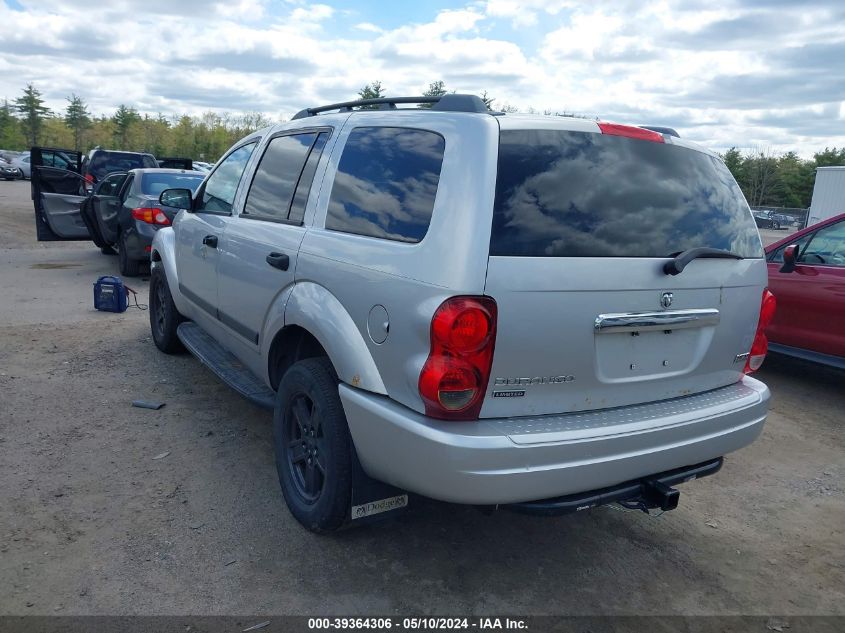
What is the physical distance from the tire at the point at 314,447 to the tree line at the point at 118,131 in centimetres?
6585

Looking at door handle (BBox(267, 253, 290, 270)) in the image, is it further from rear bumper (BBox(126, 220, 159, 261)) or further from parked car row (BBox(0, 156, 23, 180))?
parked car row (BBox(0, 156, 23, 180))

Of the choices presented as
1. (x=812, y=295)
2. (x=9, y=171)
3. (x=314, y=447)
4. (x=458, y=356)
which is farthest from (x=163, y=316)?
(x=9, y=171)

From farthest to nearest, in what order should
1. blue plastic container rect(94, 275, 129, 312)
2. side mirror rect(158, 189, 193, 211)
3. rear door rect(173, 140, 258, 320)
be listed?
blue plastic container rect(94, 275, 129, 312) < side mirror rect(158, 189, 193, 211) < rear door rect(173, 140, 258, 320)

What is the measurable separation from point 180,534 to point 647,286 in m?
2.48

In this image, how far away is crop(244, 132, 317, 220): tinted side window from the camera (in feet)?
12.5

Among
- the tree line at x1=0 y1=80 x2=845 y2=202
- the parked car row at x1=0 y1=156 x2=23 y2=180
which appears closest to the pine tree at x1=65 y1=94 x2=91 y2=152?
the tree line at x1=0 y1=80 x2=845 y2=202

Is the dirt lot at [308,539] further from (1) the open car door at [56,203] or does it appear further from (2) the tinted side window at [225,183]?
(1) the open car door at [56,203]

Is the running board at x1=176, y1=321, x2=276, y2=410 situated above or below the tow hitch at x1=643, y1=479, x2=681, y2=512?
below

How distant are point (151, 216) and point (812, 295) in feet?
26.9

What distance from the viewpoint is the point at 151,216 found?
9.62 meters

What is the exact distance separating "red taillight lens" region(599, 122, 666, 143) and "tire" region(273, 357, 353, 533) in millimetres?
1638

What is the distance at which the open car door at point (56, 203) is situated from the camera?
35.7ft

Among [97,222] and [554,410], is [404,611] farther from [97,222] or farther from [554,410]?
[97,222]

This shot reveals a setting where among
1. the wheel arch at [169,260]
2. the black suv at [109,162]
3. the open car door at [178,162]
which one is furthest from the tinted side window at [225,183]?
the black suv at [109,162]
